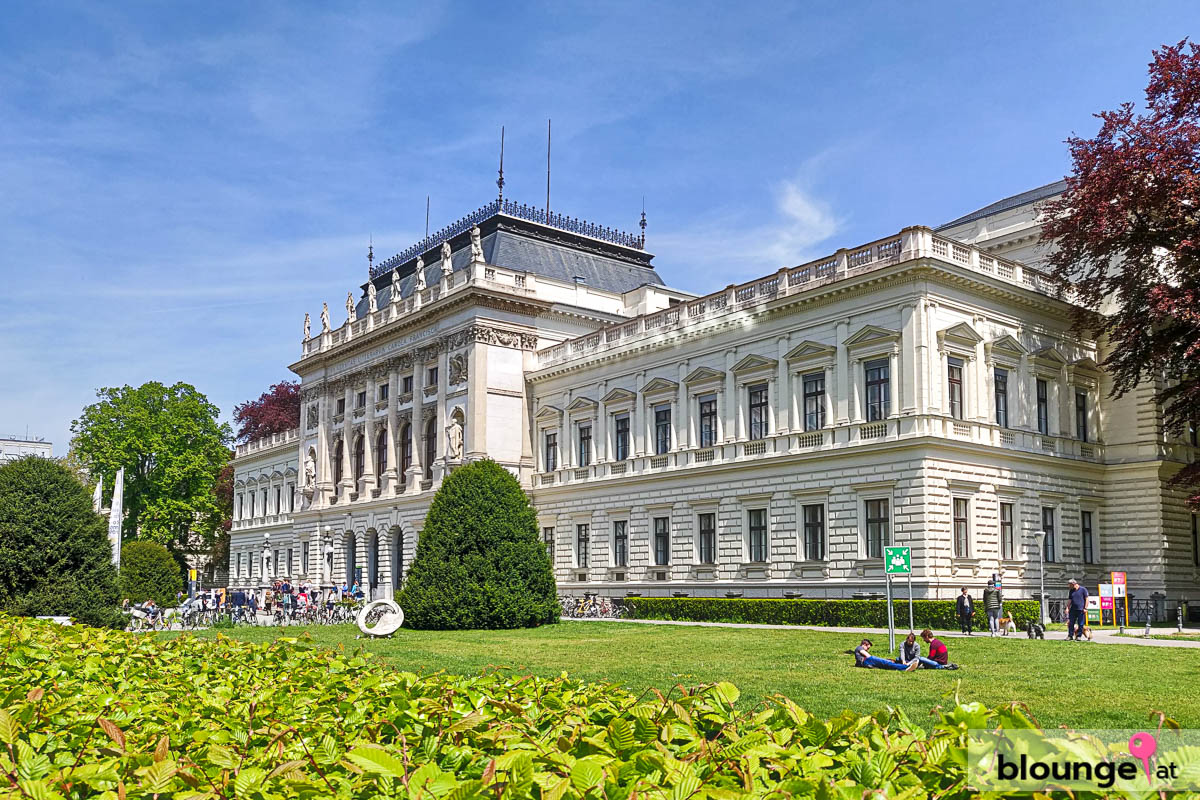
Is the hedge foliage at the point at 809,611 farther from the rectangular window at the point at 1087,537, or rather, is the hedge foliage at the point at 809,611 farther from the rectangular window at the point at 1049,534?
the rectangular window at the point at 1087,537

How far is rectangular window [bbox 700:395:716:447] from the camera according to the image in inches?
1752

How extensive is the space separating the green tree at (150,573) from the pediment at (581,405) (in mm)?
21615

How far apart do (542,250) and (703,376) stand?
19.9m

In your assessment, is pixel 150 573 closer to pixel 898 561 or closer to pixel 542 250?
pixel 542 250

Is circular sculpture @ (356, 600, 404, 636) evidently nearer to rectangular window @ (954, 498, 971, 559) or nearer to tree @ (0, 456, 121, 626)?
tree @ (0, 456, 121, 626)

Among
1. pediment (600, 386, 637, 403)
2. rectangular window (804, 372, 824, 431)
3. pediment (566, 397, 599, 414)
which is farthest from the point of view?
pediment (566, 397, 599, 414)

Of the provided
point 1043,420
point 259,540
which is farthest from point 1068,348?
point 259,540

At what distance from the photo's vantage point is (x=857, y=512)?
123ft

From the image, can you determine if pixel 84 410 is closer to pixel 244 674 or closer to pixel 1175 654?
pixel 1175 654

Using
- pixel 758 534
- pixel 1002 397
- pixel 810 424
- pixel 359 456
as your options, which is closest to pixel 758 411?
pixel 810 424

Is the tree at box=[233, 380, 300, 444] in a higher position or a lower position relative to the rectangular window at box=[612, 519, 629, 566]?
higher

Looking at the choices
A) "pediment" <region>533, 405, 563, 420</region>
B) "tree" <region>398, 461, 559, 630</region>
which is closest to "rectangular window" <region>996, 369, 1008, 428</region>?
"tree" <region>398, 461, 559, 630</region>

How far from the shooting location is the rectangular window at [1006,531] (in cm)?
3762

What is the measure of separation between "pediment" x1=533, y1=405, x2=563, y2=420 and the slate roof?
21.0m
